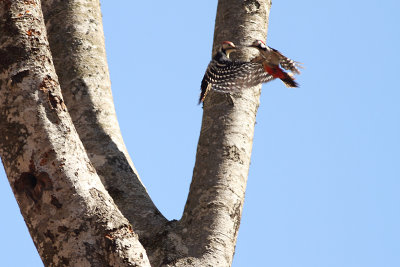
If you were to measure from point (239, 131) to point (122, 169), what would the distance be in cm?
71

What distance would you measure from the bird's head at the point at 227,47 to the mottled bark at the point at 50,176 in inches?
75.2

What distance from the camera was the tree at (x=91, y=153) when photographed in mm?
2332

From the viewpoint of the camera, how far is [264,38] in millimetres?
4398

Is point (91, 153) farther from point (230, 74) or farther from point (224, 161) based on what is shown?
point (230, 74)

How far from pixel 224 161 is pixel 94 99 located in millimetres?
899

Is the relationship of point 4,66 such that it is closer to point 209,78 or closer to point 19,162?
point 19,162

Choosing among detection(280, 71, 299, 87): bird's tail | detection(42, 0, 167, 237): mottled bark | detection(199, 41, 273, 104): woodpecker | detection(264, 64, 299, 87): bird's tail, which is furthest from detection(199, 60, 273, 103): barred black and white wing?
detection(42, 0, 167, 237): mottled bark

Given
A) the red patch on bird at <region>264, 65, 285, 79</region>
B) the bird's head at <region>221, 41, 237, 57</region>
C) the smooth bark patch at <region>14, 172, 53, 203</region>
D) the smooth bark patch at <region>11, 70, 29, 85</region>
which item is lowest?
the smooth bark patch at <region>14, 172, 53, 203</region>

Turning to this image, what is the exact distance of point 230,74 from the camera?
5039 mm

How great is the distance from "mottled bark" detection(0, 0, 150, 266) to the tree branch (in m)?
0.97

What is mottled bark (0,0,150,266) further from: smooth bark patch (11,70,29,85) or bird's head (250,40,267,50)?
bird's head (250,40,267,50)

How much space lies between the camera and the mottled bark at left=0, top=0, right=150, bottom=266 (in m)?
2.30

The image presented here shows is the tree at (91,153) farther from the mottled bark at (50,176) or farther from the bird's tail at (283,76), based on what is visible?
the bird's tail at (283,76)

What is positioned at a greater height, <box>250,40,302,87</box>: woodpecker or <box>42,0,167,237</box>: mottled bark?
<box>250,40,302,87</box>: woodpecker
